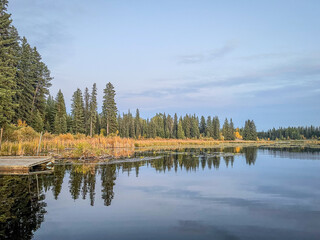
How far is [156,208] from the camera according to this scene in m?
9.91

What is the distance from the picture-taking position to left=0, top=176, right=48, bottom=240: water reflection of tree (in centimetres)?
718

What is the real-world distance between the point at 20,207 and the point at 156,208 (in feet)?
17.3

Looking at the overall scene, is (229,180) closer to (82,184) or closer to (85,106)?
(82,184)

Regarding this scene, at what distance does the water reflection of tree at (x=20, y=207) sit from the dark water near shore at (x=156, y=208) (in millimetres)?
25

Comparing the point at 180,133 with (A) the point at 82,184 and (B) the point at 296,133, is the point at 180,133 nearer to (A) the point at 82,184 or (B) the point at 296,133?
(B) the point at 296,133

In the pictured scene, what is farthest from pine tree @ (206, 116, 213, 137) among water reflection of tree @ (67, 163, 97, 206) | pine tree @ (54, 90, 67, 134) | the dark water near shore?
water reflection of tree @ (67, 163, 97, 206)

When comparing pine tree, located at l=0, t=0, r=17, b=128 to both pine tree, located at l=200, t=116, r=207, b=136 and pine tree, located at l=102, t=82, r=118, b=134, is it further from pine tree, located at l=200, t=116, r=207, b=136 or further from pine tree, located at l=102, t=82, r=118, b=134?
pine tree, located at l=200, t=116, r=207, b=136

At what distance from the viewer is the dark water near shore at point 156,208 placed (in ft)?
24.2

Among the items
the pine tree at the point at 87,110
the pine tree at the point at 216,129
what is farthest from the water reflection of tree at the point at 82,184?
the pine tree at the point at 216,129

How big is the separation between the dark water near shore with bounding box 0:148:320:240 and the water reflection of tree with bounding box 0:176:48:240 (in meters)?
0.03

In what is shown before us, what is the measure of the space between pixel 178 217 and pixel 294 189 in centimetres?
841

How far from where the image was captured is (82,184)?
45.4ft

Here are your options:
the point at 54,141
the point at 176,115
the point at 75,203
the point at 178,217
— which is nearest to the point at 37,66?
the point at 54,141

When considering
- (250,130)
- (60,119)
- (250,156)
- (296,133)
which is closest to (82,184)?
(250,156)
